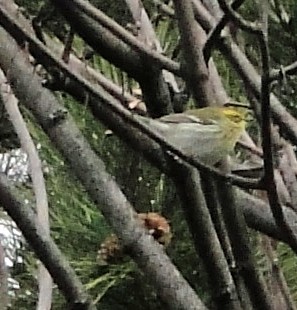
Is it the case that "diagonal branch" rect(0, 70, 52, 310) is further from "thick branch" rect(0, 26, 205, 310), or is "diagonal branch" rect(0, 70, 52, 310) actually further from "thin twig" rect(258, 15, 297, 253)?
"thin twig" rect(258, 15, 297, 253)

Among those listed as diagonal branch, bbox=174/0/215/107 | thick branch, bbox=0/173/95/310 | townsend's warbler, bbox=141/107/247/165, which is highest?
diagonal branch, bbox=174/0/215/107

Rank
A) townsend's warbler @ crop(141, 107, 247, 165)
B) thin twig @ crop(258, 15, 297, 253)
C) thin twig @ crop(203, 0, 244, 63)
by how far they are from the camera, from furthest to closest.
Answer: townsend's warbler @ crop(141, 107, 247, 165) → thin twig @ crop(203, 0, 244, 63) → thin twig @ crop(258, 15, 297, 253)

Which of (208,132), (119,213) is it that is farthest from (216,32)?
(208,132)

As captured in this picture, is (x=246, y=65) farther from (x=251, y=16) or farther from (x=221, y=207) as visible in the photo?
(x=251, y=16)

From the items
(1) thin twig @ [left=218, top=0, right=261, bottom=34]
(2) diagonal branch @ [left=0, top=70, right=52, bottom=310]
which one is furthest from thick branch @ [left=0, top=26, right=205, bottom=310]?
(1) thin twig @ [left=218, top=0, right=261, bottom=34]

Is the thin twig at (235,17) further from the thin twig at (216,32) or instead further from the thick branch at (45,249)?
the thick branch at (45,249)

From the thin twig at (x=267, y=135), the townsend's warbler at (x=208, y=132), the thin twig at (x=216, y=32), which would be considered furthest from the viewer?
the townsend's warbler at (x=208, y=132)

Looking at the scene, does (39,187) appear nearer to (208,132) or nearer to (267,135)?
(267,135)

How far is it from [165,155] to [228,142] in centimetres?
35

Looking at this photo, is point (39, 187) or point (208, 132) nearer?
point (39, 187)

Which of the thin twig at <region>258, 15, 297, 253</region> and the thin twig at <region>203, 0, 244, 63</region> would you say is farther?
the thin twig at <region>203, 0, 244, 63</region>

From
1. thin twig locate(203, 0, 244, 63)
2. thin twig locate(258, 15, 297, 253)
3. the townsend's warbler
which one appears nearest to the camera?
thin twig locate(258, 15, 297, 253)

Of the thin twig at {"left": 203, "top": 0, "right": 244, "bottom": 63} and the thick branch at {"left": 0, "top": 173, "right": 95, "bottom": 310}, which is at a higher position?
the thin twig at {"left": 203, "top": 0, "right": 244, "bottom": 63}

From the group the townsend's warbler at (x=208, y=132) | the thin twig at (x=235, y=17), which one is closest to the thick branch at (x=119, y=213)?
the thin twig at (x=235, y=17)
